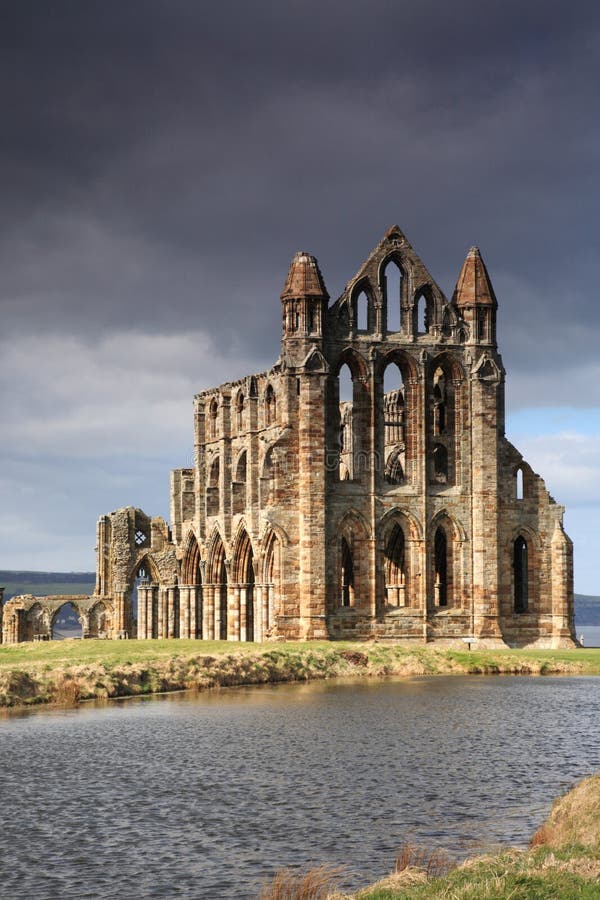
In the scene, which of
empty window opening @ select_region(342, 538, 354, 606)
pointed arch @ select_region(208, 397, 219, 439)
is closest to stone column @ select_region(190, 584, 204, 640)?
pointed arch @ select_region(208, 397, 219, 439)

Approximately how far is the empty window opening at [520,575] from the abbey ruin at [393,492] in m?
0.13

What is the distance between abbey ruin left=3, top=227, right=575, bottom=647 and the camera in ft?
241

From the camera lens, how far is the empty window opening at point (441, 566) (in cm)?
7832

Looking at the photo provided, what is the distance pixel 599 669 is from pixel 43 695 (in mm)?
25628

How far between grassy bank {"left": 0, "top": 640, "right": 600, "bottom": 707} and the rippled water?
103 inches

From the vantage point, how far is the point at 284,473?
2899 inches

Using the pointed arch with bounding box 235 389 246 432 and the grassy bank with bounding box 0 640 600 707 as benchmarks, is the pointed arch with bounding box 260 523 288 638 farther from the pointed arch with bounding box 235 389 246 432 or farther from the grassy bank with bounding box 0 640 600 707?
the pointed arch with bounding box 235 389 246 432

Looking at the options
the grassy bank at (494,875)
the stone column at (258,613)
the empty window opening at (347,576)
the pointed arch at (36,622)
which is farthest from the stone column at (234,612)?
the grassy bank at (494,875)

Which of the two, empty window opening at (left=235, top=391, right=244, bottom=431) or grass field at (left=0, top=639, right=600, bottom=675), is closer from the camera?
grass field at (left=0, top=639, right=600, bottom=675)

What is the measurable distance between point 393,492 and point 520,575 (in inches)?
367

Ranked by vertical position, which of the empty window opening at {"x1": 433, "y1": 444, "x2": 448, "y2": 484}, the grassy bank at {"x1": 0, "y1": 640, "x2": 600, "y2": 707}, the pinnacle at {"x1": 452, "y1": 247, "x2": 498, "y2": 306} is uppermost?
the pinnacle at {"x1": 452, "y1": 247, "x2": 498, "y2": 306}

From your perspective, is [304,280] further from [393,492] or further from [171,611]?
[171,611]

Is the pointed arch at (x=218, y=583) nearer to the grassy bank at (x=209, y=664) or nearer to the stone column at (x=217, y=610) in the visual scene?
the stone column at (x=217, y=610)

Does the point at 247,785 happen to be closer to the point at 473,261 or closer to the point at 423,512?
the point at 423,512
